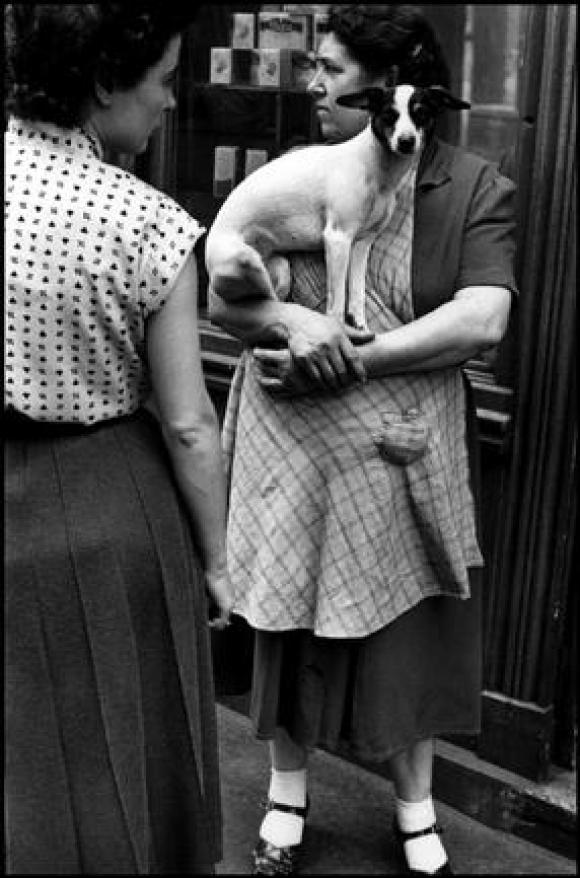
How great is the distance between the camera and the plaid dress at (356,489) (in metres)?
3.11

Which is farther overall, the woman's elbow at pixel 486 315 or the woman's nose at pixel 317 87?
the woman's nose at pixel 317 87

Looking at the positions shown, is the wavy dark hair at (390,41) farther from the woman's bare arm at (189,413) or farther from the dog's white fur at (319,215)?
the woman's bare arm at (189,413)

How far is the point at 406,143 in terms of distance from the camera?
2.87m

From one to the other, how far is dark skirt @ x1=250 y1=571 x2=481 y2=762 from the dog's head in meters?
0.99

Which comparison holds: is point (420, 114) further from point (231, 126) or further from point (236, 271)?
point (231, 126)

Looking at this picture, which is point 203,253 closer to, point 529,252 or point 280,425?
point 280,425

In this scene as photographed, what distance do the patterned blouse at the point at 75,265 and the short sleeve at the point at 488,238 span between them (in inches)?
33.0

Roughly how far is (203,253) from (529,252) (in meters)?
0.86

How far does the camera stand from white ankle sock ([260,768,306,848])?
3523 mm

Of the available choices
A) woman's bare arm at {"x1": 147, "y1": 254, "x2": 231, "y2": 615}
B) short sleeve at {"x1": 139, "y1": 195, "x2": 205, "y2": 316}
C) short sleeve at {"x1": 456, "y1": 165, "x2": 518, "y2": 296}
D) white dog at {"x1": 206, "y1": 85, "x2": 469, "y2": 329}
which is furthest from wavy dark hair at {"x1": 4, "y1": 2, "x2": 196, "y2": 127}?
short sleeve at {"x1": 456, "y1": 165, "x2": 518, "y2": 296}

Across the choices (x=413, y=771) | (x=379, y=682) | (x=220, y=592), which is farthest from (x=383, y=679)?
(x=220, y=592)

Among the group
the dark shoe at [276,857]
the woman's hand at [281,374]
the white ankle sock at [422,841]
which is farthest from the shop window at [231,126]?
the dark shoe at [276,857]

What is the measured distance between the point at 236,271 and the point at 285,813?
1.31 meters

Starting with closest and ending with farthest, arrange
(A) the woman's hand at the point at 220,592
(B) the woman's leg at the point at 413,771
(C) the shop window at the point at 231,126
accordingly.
→ (A) the woman's hand at the point at 220,592 < (B) the woman's leg at the point at 413,771 < (C) the shop window at the point at 231,126
